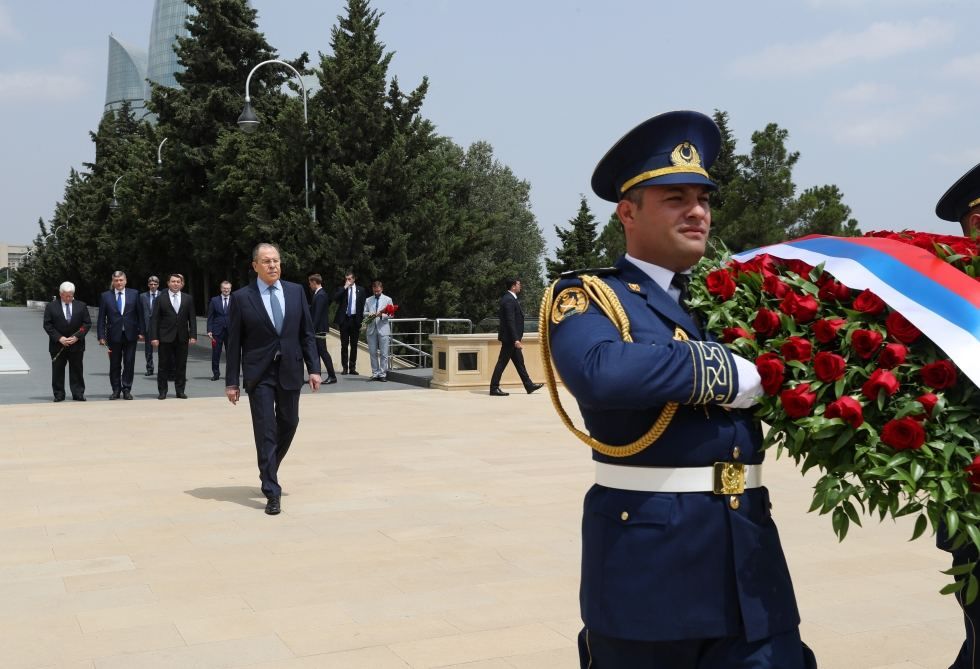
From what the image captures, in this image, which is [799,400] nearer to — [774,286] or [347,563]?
[774,286]

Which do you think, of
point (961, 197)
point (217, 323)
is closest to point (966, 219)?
point (961, 197)

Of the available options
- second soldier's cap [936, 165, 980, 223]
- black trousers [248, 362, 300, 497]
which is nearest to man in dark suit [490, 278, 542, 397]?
black trousers [248, 362, 300, 497]

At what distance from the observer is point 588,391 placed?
2.46 metres

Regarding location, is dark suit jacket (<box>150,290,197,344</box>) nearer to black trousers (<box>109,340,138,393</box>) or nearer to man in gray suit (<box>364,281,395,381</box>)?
black trousers (<box>109,340,138,393</box>)

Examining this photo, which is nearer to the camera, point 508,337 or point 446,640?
point 446,640

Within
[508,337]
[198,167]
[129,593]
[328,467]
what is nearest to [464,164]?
[198,167]

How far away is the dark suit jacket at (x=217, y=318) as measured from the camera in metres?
19.0

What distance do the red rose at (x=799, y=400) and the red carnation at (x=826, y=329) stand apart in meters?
0.13

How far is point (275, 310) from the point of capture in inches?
301

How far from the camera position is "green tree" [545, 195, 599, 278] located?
5550cm

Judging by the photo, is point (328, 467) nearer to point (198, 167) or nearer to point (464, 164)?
point (198, 167)

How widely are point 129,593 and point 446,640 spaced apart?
5.80 ft

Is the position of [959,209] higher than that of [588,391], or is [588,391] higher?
[959,209]

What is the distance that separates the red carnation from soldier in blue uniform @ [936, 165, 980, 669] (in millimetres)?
920
